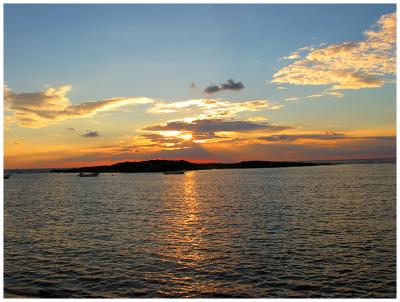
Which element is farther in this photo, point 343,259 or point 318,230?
point 318,230

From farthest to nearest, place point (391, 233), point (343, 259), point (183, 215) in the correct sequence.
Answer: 1. point (183, 215)
2. point (391, 233)
3. point (343, 259)

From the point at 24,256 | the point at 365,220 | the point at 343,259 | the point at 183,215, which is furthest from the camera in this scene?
the point at 183,215

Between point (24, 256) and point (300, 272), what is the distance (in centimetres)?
2203

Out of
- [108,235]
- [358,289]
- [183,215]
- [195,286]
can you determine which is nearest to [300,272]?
[358,289]

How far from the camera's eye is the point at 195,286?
22562mm

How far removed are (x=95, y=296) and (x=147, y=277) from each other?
13.0 feet

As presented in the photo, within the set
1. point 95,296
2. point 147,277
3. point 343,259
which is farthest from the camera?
point 343,259

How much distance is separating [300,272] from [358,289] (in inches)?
153

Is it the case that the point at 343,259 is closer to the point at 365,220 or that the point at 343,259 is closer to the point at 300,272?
the point at 300,272

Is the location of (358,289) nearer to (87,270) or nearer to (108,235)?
(87,270)

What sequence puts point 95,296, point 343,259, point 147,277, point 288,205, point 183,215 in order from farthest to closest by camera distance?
1. point 288,205
2. point 183,215
3. point 343,259
4. point 147,277
5. point 95,296

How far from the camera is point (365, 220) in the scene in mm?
42312

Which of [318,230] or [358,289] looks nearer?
[358,289]

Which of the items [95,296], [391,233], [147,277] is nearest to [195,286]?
[147,277]
